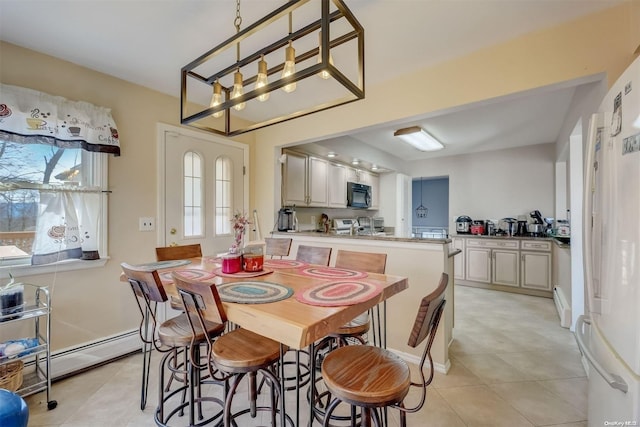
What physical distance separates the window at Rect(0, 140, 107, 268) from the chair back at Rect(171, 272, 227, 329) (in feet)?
5.24

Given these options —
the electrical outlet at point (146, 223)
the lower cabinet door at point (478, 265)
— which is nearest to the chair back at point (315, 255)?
the electrical outlet at point (146, 223)

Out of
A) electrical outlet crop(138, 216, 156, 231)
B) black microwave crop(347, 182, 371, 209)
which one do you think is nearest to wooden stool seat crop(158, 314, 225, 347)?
electrical outlet crop(138, 216, 156, 231)

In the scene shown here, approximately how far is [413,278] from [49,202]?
2920 millimetres

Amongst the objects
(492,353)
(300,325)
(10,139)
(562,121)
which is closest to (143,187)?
(10,139)

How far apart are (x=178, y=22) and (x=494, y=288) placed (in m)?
5.35

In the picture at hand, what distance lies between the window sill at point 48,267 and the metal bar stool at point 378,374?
221cm

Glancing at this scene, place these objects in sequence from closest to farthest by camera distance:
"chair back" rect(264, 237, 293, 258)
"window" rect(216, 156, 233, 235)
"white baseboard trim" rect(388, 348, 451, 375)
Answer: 1. "white baseboard trim" rect(388, 348, 451, 375)
2. "chair back" rect(264, 237, 293, 258)
3. "window" rect(216, 156, 233, 235)

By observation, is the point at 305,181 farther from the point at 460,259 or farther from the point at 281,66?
the point at 460,259

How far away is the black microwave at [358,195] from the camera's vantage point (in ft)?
15.6

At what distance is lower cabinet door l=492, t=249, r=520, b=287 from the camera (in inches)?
172

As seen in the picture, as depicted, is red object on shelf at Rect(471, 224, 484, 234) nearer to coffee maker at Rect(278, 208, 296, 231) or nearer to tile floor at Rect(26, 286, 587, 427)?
tile floor at Rect(26, 286, 587, 427)

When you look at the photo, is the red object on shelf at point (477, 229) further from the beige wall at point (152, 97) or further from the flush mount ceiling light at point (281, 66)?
the flush mount ceiling light at point (281, 66)

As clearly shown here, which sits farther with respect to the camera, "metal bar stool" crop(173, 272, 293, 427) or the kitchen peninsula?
the kitchen peninsula

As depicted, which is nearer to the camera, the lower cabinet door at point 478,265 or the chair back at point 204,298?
the chair back at point 204,298
